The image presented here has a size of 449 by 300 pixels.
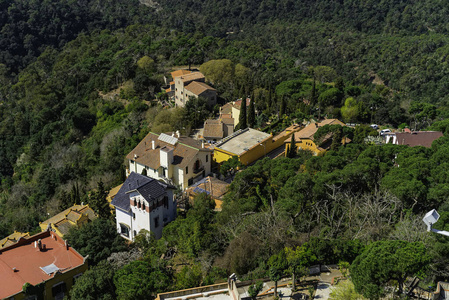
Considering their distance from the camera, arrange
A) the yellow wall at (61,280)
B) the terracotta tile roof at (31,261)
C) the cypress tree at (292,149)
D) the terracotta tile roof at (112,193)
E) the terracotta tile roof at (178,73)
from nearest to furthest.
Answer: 1. the terracotta tile roof at (31,261)
2. the yellow wall at (61,280)
3. the terracotta tile roof at (112,193)
4. the cypress tree at (292,149)
5. the terracotta tile roof at (178,73)

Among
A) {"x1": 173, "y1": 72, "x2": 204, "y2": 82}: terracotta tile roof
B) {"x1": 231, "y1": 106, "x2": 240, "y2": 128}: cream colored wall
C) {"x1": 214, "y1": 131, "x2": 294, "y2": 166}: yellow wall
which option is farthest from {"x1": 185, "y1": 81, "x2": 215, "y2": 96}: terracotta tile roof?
{"x1": 214, "y1": 131, "x2": 294, "y2": 166}: yellow wall

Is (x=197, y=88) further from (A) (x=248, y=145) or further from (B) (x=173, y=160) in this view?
(B) (x=173, y=160)

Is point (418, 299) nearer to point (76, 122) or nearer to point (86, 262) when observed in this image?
point (86, 262)

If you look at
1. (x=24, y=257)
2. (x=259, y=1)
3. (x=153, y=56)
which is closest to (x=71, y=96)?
(x=153, y=56)

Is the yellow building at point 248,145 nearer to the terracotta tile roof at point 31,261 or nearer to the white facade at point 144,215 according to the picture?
the white facade at point 144,215

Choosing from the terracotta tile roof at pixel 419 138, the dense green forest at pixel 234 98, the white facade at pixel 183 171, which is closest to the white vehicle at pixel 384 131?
the dense green forest at pixel 234 98

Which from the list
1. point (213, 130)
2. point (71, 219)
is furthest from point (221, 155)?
point (71, 219)
